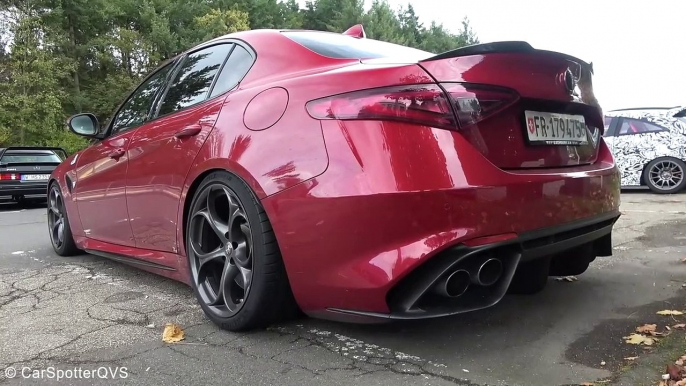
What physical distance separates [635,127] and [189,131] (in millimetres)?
8316

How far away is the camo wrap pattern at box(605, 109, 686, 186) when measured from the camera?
27.8 ft

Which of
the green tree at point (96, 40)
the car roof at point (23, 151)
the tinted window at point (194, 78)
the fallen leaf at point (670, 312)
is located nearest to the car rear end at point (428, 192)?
the fallen leaf at point (670, 312)

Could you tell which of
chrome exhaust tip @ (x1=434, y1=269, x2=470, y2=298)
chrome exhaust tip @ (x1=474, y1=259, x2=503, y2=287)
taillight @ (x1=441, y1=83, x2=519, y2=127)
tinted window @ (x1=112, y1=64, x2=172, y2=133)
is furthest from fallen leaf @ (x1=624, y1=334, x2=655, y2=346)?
tinted window @ (x1=112, y1=64, x2=172, y2=133)

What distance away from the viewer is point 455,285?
6.38ft

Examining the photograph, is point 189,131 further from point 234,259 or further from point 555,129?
point 555,129

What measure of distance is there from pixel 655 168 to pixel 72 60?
30.0 metres

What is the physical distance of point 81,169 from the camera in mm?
4102

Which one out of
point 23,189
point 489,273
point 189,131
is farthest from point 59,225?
point 23,189

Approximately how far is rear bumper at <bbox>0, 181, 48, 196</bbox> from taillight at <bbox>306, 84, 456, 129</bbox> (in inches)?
441

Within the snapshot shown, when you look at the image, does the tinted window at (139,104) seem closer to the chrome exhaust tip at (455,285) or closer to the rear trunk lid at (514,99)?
the rear trunk lid at (514,99)

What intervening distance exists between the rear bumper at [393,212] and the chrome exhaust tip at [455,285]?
11 cm

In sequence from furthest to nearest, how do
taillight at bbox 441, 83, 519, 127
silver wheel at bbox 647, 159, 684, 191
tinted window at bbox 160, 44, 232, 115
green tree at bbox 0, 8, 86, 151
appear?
green tree at bbox 0, 8, 86, 151, silver wheel at bbox 647, 159, 684, 191, tinted window at bbox 160, 44, 232, 115, taillight at bbox 441, 83, 519, 127

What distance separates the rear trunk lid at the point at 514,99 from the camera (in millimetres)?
1988

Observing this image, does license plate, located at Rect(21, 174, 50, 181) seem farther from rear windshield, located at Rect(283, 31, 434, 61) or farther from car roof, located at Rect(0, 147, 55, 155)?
rear windshield, located at Rect(283, 31, 434, 61)
